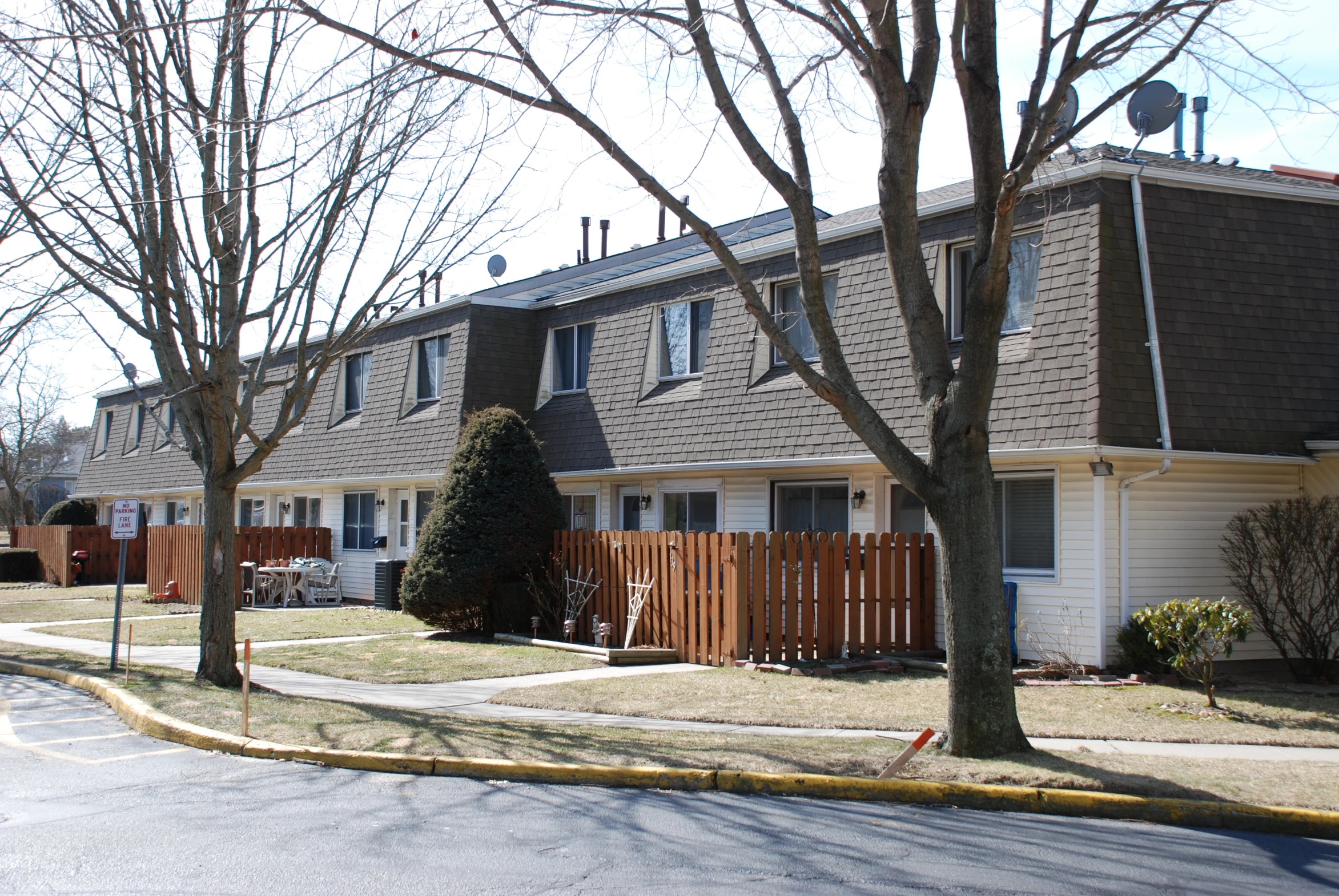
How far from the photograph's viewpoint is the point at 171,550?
27188 mm

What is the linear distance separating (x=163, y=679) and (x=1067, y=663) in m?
10.3

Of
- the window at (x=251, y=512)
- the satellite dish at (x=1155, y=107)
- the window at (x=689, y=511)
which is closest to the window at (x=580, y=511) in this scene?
the window at (x=689, y=511)

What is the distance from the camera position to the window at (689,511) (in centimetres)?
1855

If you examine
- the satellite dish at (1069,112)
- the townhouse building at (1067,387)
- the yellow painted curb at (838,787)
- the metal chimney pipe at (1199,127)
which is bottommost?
the yellow painted curb at (838,787)

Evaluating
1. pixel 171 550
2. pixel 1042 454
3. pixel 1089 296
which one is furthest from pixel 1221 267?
pixel 171 550

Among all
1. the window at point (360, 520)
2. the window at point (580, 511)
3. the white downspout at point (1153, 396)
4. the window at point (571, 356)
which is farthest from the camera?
the window at point (360, 520)

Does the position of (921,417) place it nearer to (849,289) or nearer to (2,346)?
(849,289)

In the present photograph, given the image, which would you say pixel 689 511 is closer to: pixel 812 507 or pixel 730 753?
pixel 812 507

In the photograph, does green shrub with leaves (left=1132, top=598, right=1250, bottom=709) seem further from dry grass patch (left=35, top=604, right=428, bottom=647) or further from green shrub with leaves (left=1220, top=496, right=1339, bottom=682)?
dry grass patch (left=35, top=604, right=428, bottom=647)

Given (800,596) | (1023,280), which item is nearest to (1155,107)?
(1023,280)

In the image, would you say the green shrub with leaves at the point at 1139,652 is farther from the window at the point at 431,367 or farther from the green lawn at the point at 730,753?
the window at the point at 431,367

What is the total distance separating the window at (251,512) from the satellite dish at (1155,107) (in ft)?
78.9

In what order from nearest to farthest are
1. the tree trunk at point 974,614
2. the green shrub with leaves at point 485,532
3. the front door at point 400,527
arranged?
the tree trunk at point 974,614, the green shrub with leaves at point 485,532, the front door at point 400,527

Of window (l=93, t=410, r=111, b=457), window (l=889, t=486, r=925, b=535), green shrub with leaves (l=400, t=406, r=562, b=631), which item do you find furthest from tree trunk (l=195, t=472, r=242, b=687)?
window (l=93, t=410, r=111, b=457)
